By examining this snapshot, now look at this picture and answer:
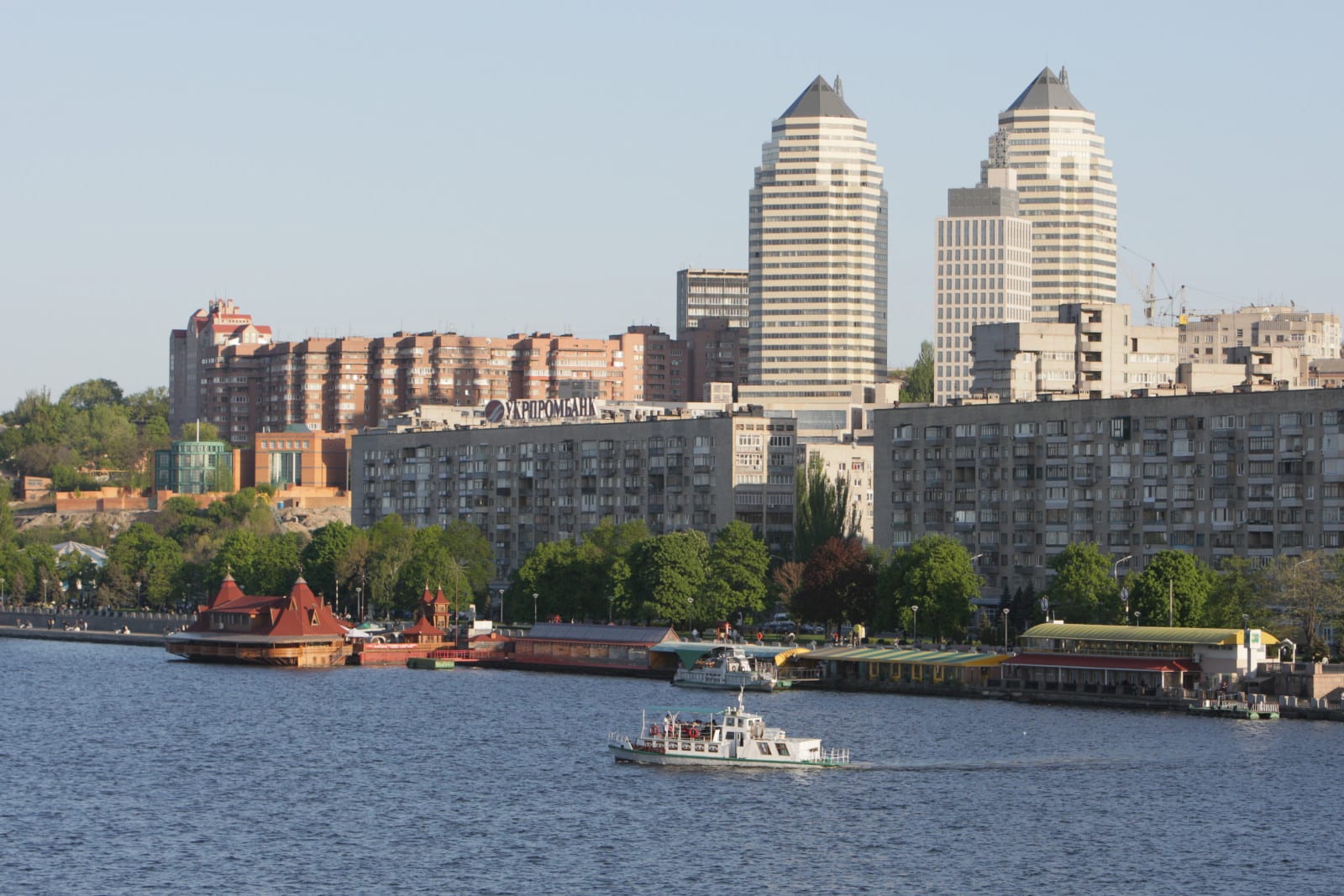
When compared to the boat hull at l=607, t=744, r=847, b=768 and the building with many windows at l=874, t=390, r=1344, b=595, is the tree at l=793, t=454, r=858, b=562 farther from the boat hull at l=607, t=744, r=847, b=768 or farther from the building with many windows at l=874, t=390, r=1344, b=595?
the boat hull at l=607, t=744, r=847, b=768

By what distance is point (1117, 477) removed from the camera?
566 ft

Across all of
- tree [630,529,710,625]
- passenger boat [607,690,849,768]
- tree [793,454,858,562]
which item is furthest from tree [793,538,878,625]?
passenger boat [607,690,849,768]

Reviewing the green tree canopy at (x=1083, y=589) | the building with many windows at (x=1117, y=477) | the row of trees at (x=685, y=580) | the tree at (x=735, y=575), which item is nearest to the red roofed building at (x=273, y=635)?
the row of trees at (x=685, y=580)

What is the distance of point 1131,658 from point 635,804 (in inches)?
2098

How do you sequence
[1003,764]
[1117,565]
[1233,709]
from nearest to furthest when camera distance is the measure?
[1003,764] < [1233,709] < [1117,565]

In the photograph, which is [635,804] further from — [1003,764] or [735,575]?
[735,575]

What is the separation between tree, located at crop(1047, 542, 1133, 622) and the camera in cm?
15688

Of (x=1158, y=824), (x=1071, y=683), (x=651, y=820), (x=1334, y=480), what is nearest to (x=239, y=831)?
(x=651, y=820)

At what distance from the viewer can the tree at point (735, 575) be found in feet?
609

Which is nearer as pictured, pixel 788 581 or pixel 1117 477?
pixel 1117 477

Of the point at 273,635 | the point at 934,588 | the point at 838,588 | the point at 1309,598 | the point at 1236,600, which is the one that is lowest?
the point at 273,635

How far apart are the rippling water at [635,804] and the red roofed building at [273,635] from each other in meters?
44.1

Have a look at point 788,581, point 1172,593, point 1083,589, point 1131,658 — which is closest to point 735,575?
point 788,581

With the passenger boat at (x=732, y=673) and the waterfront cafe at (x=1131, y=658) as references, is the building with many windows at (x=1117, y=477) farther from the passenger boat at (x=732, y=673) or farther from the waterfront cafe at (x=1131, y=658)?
the passenger boat at (x=732, y=673)
